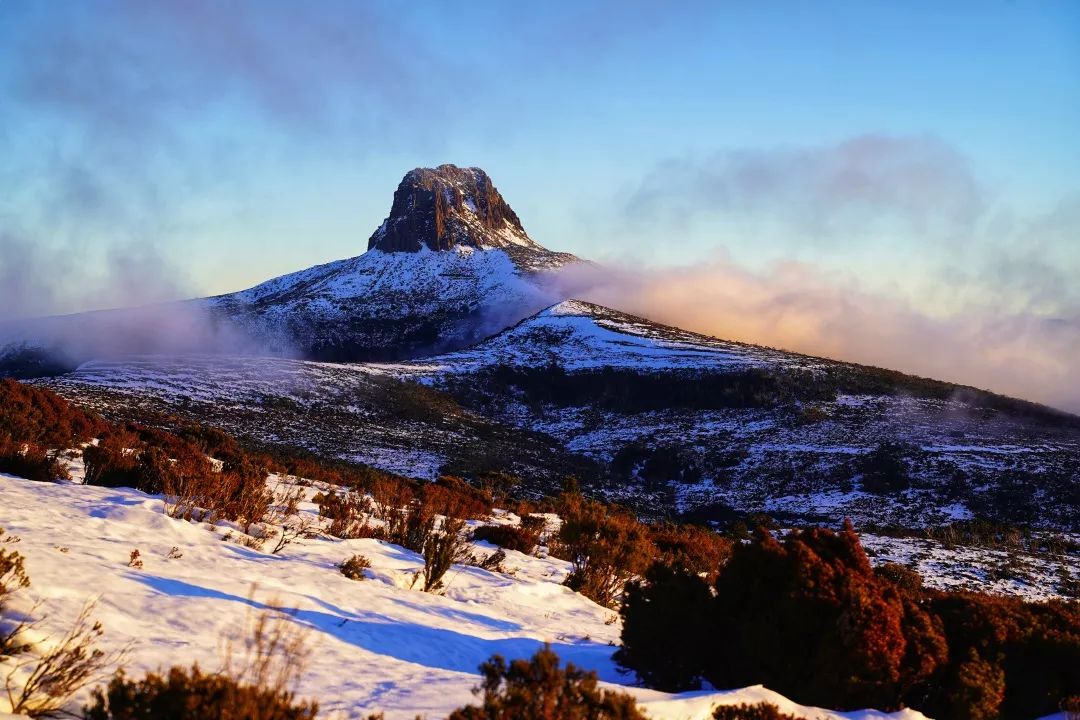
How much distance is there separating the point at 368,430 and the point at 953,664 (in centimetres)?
3605

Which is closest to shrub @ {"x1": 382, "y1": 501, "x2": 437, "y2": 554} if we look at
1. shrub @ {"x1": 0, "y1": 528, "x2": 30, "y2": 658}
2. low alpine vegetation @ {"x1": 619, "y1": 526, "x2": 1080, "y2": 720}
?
low alpine vegetation @ {"x1": 619, "y1": 526, "x2": 1080, "y2": 720}

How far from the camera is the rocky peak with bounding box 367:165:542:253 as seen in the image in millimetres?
139750

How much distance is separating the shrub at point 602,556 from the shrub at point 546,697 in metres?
6.72

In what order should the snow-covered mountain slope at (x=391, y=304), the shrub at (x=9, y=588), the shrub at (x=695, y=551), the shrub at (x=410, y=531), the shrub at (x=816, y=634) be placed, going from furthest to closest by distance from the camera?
the snow-covered mountain slope at (x=391, y=304) → the shrub at (x=695, y=551) → the shrub at (x=410, y=531) → the shrub at (x=816, y=634) → the shrub at (x=9, y=588)

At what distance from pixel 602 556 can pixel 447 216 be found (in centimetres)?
13967

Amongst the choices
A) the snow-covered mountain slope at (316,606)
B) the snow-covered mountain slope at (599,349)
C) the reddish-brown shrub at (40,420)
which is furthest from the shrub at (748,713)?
the snow-covered mountain slope at (599,349)

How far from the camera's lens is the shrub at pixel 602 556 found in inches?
422

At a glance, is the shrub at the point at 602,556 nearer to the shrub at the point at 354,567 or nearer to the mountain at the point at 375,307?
the shrub at the point at 354,567

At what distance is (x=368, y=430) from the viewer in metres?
39.9

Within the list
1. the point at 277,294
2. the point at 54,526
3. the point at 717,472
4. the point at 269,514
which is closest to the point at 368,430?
the point at 717,472

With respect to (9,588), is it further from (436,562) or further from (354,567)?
(436,562)

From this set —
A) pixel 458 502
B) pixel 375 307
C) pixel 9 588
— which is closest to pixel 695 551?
pixel 458 502

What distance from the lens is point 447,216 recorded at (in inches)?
5704

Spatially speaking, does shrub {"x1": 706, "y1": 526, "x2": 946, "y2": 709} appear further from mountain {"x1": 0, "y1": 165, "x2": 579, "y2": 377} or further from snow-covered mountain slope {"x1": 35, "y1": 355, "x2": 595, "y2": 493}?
mountain {"x1": 0, "y1": 165, "x2": 579, "y2": 377}
